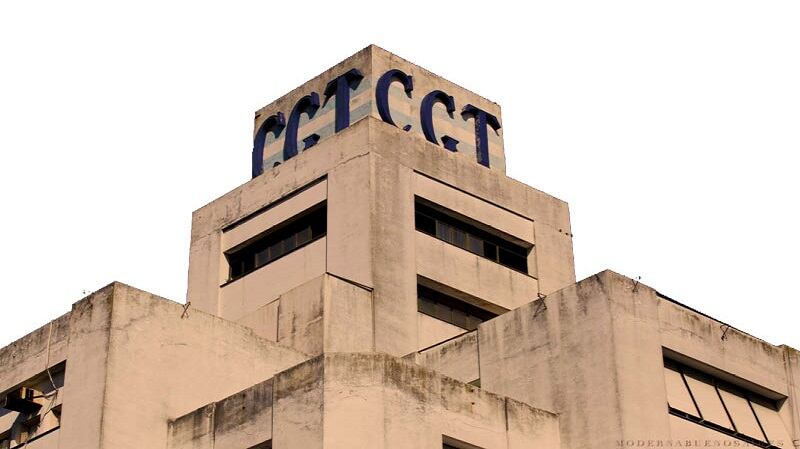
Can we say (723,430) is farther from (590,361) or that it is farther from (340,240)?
(340,240)

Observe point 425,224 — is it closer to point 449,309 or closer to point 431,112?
point 449,309

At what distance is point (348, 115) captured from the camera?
56.8m

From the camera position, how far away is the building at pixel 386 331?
40.9 metres

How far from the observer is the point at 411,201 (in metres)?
53.8

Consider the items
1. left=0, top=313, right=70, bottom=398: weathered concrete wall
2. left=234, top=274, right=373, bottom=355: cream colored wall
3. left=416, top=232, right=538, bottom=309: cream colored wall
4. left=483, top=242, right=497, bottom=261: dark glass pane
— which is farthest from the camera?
left=483, top=242, right=497, bottom=261: dark glass pane

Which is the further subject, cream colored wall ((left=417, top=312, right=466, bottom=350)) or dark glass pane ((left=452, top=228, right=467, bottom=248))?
dark glass pane ((left=452, top=228, right=467, bottom=248))

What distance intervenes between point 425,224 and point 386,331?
5373 millimetres

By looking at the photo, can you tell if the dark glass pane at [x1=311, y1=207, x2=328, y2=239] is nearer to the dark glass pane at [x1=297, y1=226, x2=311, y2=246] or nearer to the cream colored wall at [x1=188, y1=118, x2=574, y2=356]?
the dark glass pane at [x1=297, y1=226, x2=311, y2=246]

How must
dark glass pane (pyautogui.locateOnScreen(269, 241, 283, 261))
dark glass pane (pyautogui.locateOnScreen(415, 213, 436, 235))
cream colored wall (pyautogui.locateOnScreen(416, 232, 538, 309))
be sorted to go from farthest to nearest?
dark glass pane (pyautogui.locateOnScreen(269, 241, 283, 261))
dark glass pane (pyautogui.locateOnScreen(415, 213, 436, 235))
cream colored wall (pyautogui.locateOnScreen(416, 232, 538, 309))

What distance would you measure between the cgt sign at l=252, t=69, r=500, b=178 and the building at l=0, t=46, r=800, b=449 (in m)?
0.08

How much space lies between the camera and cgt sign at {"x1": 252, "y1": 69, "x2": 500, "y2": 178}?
56750mm

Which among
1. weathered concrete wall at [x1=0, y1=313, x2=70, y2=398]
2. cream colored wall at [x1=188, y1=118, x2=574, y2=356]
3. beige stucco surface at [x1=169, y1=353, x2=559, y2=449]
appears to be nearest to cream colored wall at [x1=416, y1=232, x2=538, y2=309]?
cream colored wall at [x1=188, y1=118, x2=574, y2=356]

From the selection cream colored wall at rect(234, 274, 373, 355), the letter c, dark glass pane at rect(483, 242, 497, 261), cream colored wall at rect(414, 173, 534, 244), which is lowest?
cream colored wall at rect(234, 274, 373, 355)

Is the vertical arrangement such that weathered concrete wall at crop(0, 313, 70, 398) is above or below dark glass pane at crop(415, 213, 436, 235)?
below
